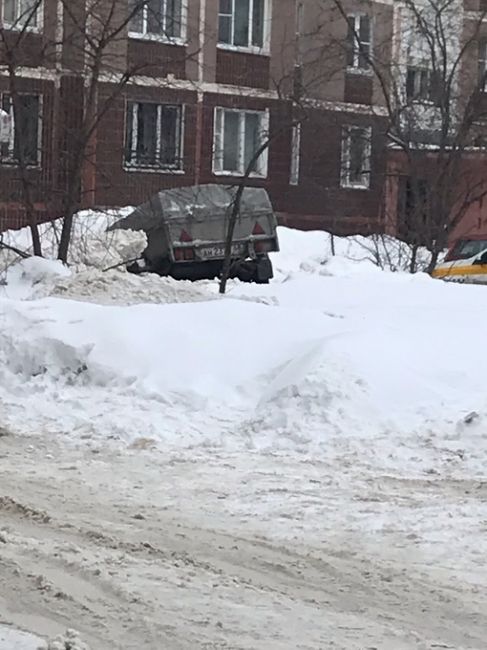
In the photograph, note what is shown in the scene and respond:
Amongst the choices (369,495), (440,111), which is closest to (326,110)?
(440,111)

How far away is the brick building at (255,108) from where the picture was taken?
3059 cm

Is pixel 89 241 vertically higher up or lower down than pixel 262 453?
higher up

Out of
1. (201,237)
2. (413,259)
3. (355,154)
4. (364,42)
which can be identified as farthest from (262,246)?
(364,42)

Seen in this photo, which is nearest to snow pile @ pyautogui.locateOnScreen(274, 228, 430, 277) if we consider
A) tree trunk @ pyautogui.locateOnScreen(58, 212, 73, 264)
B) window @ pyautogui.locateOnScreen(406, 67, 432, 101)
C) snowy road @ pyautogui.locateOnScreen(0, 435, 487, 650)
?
window @ pyautogui.locateOnScreen(406, 67, 432, 101)

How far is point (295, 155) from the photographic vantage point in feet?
116

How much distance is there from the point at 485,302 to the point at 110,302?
4.28m

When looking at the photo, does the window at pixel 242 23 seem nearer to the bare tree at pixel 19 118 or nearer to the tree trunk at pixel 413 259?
the tree trunk at pixel 413 259

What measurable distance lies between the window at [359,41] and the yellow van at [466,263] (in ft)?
25.1

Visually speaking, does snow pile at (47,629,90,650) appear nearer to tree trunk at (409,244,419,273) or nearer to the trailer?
the trailer

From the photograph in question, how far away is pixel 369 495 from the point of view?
7785mm

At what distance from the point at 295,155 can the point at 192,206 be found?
1517 cm

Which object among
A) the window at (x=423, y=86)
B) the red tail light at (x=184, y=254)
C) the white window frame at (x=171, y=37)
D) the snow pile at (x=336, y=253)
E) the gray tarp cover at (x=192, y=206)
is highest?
the white window frame at (x=171, y=37)

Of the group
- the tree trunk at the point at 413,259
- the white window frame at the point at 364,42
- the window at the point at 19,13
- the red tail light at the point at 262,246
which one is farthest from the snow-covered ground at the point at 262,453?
the white window frame at the point at 364,42

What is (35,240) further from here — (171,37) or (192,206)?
(171,37)
